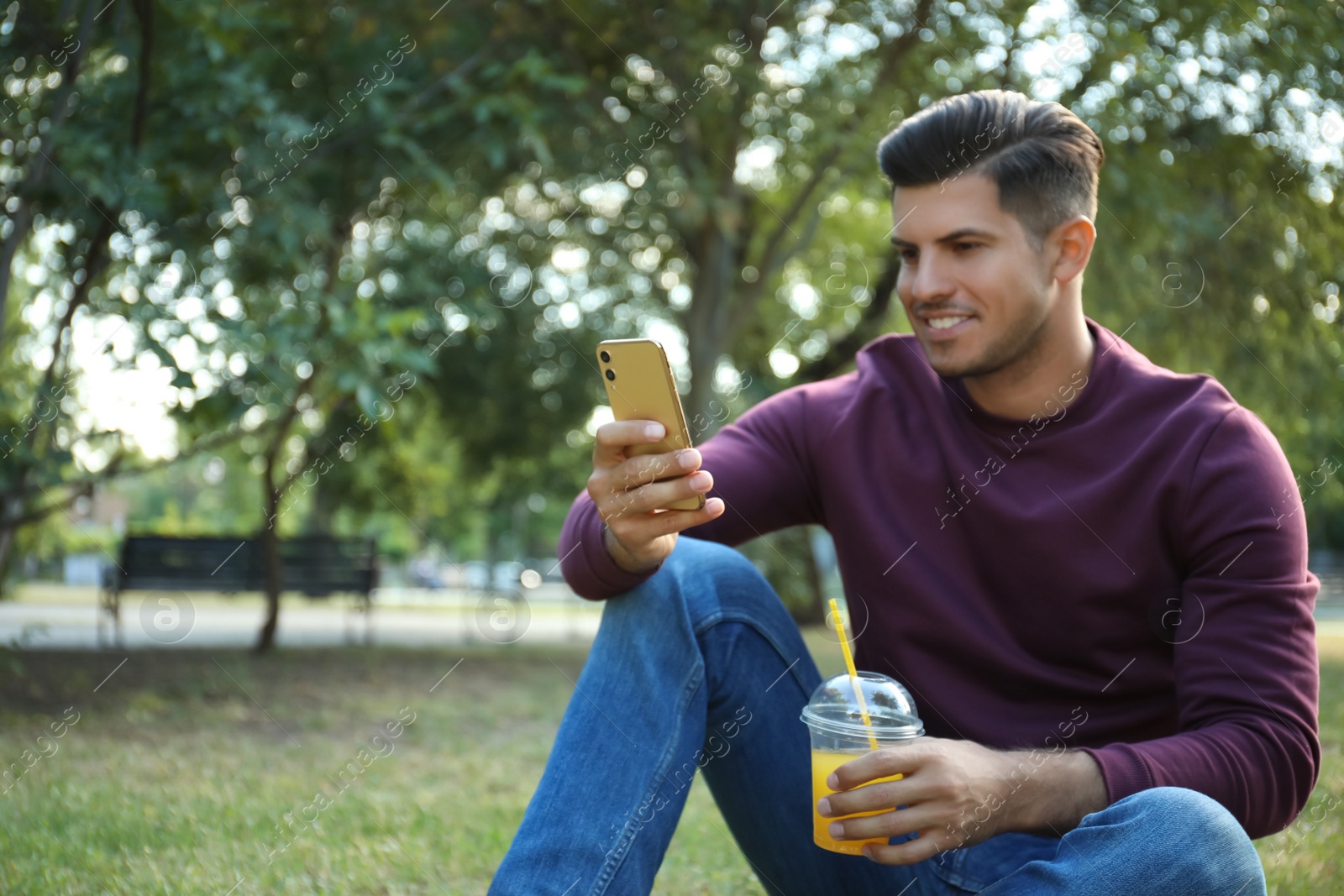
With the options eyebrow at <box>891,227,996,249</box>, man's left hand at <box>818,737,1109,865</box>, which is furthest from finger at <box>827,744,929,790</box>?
eyebrow at <box>891,227,996,249</box>

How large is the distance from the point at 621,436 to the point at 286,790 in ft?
9.27

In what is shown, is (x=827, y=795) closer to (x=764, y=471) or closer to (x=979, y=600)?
(x=979, y=600)

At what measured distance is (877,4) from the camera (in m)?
7.29

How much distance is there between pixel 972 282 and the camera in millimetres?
2021

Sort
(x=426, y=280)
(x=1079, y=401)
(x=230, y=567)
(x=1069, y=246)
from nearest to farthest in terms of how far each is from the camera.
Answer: (x=1079, y=401)
(x=1069, y=246)
(x=426, y=280)
(x=230, y=567)

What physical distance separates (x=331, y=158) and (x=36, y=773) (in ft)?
12.4

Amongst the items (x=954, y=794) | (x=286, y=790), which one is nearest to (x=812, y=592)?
(x=286, y=790)

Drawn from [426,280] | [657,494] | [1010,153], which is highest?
[426,280]

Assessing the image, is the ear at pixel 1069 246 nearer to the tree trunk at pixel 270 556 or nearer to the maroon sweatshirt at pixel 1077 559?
the maroon sweatshirt at pixel 1077 559

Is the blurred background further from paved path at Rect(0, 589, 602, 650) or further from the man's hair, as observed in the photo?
the man's hair

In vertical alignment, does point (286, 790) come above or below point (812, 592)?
above

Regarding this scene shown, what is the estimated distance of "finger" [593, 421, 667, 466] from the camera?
165cm

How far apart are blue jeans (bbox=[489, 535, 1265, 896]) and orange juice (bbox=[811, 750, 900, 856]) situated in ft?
0.69

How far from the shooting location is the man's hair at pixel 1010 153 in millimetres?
2059
